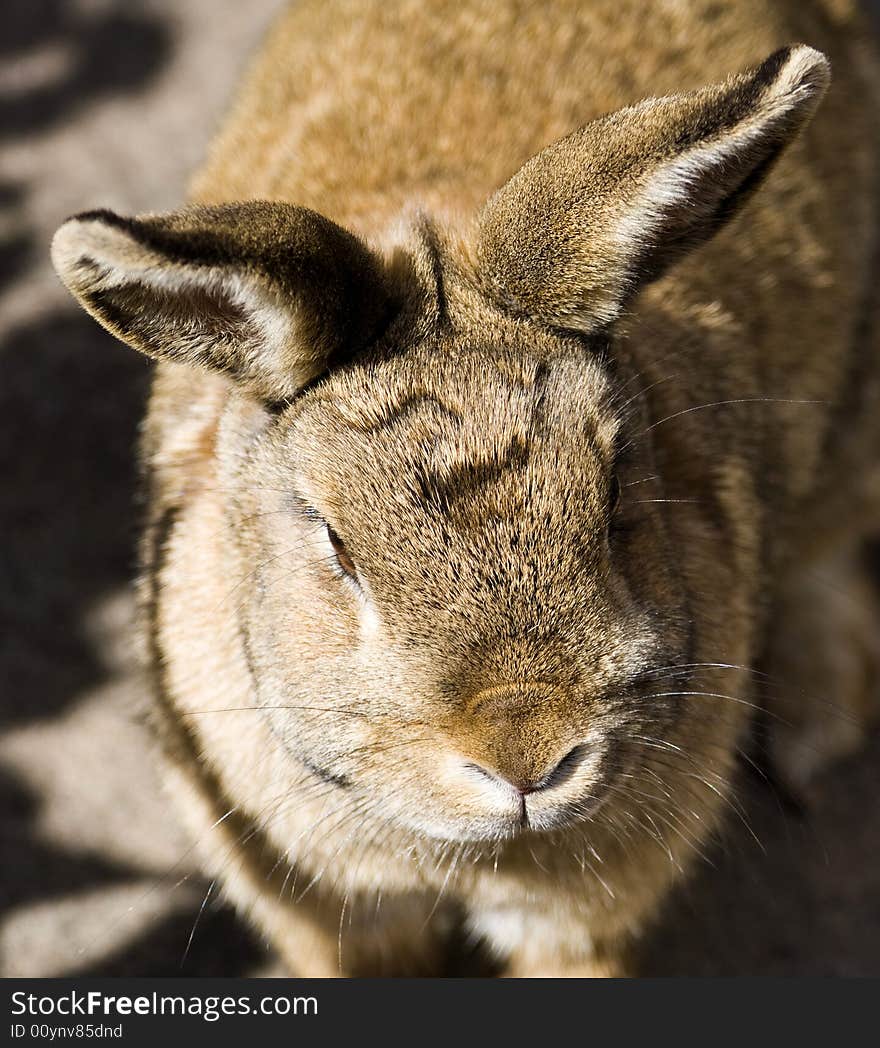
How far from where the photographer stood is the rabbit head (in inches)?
92.2

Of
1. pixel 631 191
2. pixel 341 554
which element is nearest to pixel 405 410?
pixel 341 554

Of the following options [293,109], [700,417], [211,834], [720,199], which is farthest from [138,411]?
[720,199]

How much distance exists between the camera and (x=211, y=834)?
136 inches

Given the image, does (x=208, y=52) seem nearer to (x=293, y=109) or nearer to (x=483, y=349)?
(x=293, y=109)

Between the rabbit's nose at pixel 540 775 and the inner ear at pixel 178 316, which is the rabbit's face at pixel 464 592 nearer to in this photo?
the rabbit's nose at pixel 540 775

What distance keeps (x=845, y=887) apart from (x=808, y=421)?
158 centimetres

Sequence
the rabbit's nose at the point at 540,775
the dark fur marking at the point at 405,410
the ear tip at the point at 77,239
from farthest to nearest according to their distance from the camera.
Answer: the dark fur marking at the point at 405,410 < the rabbit's nose at the point at 540,775 < the ear tip at the point at 77,239

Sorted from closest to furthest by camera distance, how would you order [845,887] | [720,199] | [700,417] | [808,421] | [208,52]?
[720,199], [700,417], [808,421], [845,887], [208,52]

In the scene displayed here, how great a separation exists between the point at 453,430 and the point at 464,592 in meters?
0.31

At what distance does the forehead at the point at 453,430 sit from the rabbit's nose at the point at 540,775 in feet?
1.58

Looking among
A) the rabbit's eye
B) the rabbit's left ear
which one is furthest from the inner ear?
the rabbit's left ear

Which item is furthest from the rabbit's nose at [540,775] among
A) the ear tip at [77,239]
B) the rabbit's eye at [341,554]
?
the ear tip at [77,239]

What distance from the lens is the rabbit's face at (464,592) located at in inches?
92.5

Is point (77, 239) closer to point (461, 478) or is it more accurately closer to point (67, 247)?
point (67, 247)
